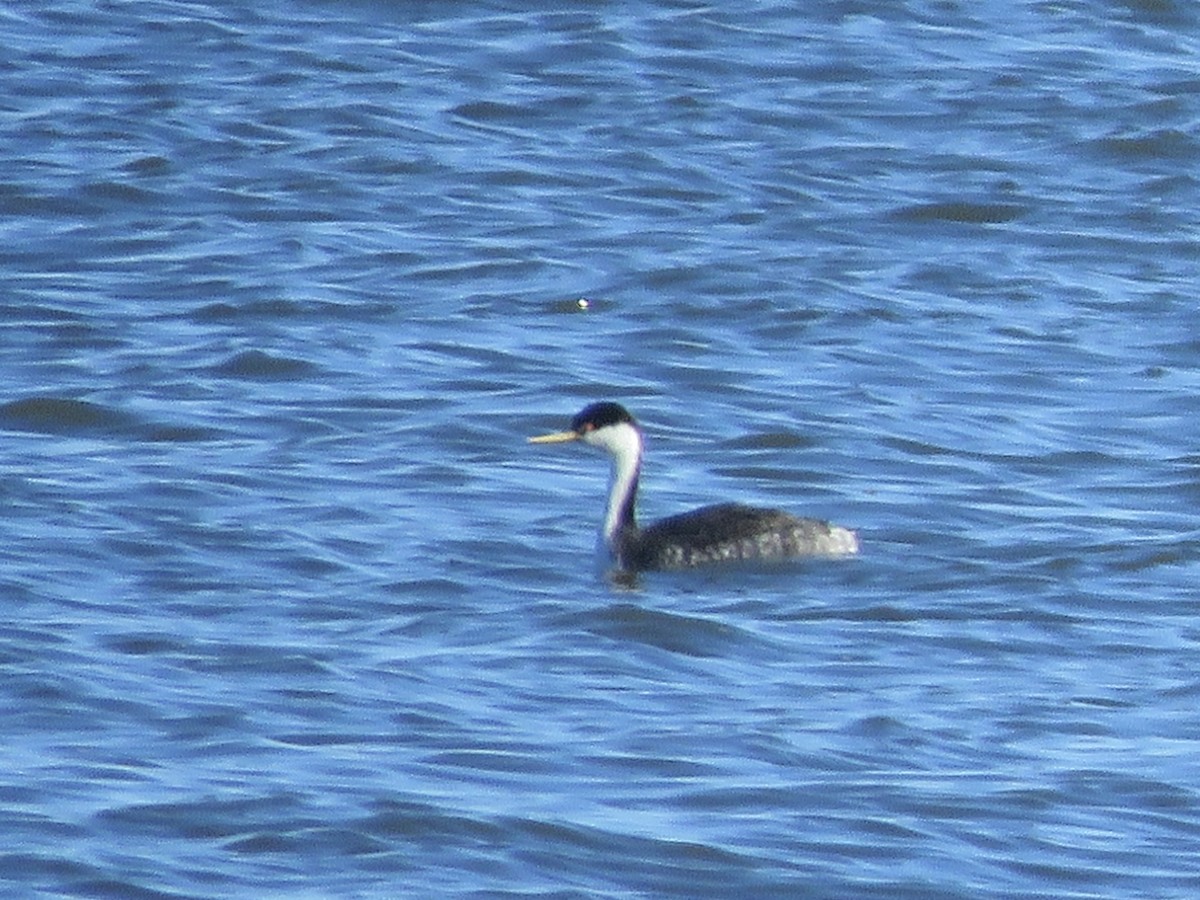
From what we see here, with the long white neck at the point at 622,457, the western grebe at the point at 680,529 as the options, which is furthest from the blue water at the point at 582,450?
the long white neck at the point at 622,457

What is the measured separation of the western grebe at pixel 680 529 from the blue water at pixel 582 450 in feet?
0.39

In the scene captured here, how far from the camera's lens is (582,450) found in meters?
15.8

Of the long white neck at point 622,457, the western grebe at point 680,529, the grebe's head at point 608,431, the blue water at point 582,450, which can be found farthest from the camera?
the grebe's head at point 608,431

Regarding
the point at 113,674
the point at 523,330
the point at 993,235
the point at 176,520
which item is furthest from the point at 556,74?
the point at 113,674

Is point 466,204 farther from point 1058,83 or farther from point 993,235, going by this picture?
point 1058,83

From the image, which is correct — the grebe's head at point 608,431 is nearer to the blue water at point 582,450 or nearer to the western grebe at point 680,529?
the western grebe at point 680,529

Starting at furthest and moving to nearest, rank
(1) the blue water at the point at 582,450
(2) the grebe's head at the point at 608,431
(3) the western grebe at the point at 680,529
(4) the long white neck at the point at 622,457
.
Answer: (2) the grebe's head at the point at 608,431, (4) the long white neck at the point at 622,457, (3) the western grebe at the point at 680,529, (1) the blue water at the point at 582,450

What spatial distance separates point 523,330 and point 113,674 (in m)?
6.54

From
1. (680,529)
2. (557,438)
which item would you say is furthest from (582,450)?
(680,529)

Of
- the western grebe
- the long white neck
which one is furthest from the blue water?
the long white neck

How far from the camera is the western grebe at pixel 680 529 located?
1326 centimetres

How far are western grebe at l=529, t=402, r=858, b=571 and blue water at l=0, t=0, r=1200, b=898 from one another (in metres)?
0.12

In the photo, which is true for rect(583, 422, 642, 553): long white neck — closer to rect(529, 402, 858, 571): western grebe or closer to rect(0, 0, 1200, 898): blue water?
rect(529, 402, 858, 571): western grebe

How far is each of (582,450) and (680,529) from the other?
2.23m
